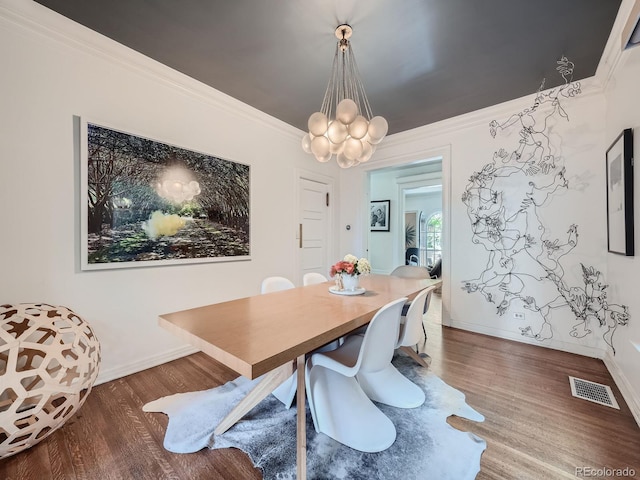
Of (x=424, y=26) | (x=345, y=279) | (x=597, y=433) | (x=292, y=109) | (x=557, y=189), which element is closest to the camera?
(x=597, y=433)

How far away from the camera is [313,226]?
4.11 meters

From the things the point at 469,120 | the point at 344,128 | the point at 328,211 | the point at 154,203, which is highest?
the point at 469,120

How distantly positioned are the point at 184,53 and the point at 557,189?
371cm

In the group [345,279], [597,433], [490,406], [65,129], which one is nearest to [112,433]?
[345,279]

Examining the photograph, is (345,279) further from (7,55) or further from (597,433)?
(7,55)

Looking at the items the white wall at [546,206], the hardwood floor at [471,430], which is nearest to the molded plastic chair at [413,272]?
the white wall at [546,206]

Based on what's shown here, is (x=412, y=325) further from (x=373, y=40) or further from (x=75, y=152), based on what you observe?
(x=75, y=152)

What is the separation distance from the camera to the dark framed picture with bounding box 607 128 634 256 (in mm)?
1804

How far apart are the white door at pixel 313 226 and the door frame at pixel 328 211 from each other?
22 mm

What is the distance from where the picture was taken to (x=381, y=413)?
162 cm

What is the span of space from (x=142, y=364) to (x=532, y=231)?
401cm

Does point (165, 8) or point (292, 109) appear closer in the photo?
point (165, 8)

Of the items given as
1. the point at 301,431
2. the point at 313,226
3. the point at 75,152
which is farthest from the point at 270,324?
Result: the point at 313,226

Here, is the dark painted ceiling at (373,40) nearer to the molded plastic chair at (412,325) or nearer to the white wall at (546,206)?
the white wall at (546,206)
